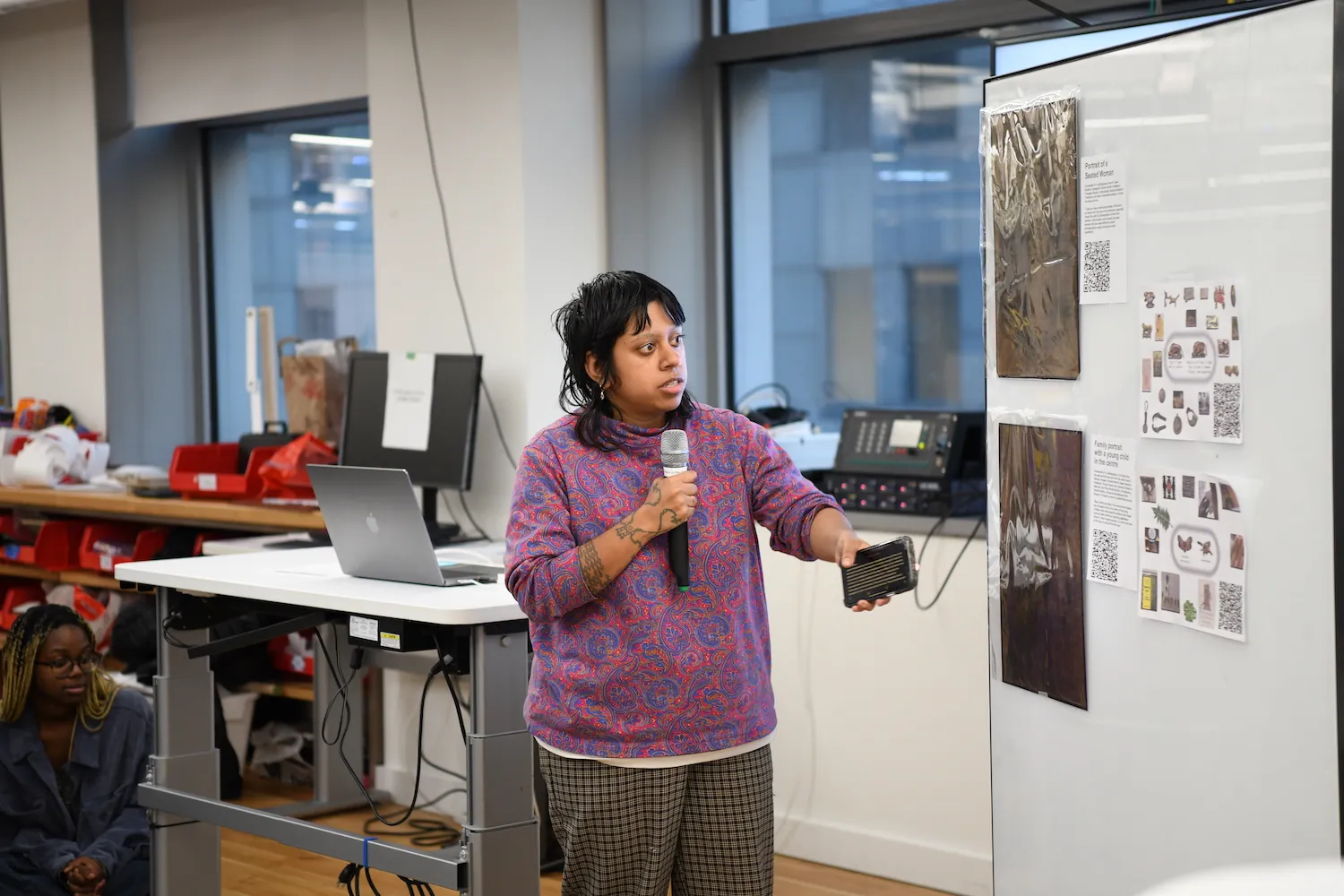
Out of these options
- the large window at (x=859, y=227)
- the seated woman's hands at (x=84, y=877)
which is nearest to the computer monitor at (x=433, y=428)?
the large window at (x=859, y=227)

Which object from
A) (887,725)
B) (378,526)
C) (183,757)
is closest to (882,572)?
(378,526)

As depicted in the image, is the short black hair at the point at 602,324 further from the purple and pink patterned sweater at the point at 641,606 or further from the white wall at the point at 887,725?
the white wall at the point at 887,725

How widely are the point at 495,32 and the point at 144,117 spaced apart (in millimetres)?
2192

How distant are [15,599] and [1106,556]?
441cm

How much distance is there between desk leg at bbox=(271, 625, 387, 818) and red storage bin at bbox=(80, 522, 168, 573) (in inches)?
36.7

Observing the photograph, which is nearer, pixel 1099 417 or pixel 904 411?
pixel 1099 417

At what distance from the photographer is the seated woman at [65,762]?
3.30 meters

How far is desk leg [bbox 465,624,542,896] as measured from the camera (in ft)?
8.30

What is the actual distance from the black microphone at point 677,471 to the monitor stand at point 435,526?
1824 mm

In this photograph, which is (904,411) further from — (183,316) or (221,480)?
(183,316)

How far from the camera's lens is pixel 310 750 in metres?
4.59

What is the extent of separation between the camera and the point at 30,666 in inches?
133

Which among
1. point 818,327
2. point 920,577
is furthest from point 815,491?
point 818,327

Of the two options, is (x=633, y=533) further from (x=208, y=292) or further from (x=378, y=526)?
(x=208, y=292)
